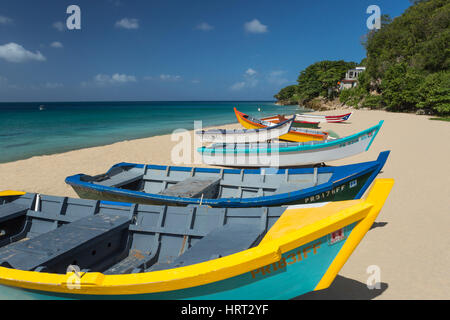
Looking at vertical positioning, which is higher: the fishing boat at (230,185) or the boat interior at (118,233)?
the fishing boat at (230,185)

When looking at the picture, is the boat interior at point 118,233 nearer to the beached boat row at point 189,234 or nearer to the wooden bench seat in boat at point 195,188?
the beached boat row at point 189,234

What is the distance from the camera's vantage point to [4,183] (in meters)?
10.6

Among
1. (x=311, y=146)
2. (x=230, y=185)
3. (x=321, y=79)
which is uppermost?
(x=321, y=79)

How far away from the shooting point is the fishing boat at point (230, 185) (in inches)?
211

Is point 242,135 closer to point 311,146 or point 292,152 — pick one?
point 292,152

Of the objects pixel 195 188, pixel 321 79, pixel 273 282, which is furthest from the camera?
pixel 321 79

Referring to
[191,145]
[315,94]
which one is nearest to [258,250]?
[191,145]

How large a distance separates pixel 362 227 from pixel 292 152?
859 cm

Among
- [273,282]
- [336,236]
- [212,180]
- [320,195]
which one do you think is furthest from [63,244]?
[320,195]

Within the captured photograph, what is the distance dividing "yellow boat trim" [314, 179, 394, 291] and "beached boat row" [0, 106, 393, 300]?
0.4 inches

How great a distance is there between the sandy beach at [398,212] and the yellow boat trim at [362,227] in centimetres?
158

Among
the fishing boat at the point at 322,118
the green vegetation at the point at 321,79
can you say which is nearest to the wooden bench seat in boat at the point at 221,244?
the fishing boat at the point at 322,118

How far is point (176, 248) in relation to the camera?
178 inches

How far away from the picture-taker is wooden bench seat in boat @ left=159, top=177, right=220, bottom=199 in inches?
242
